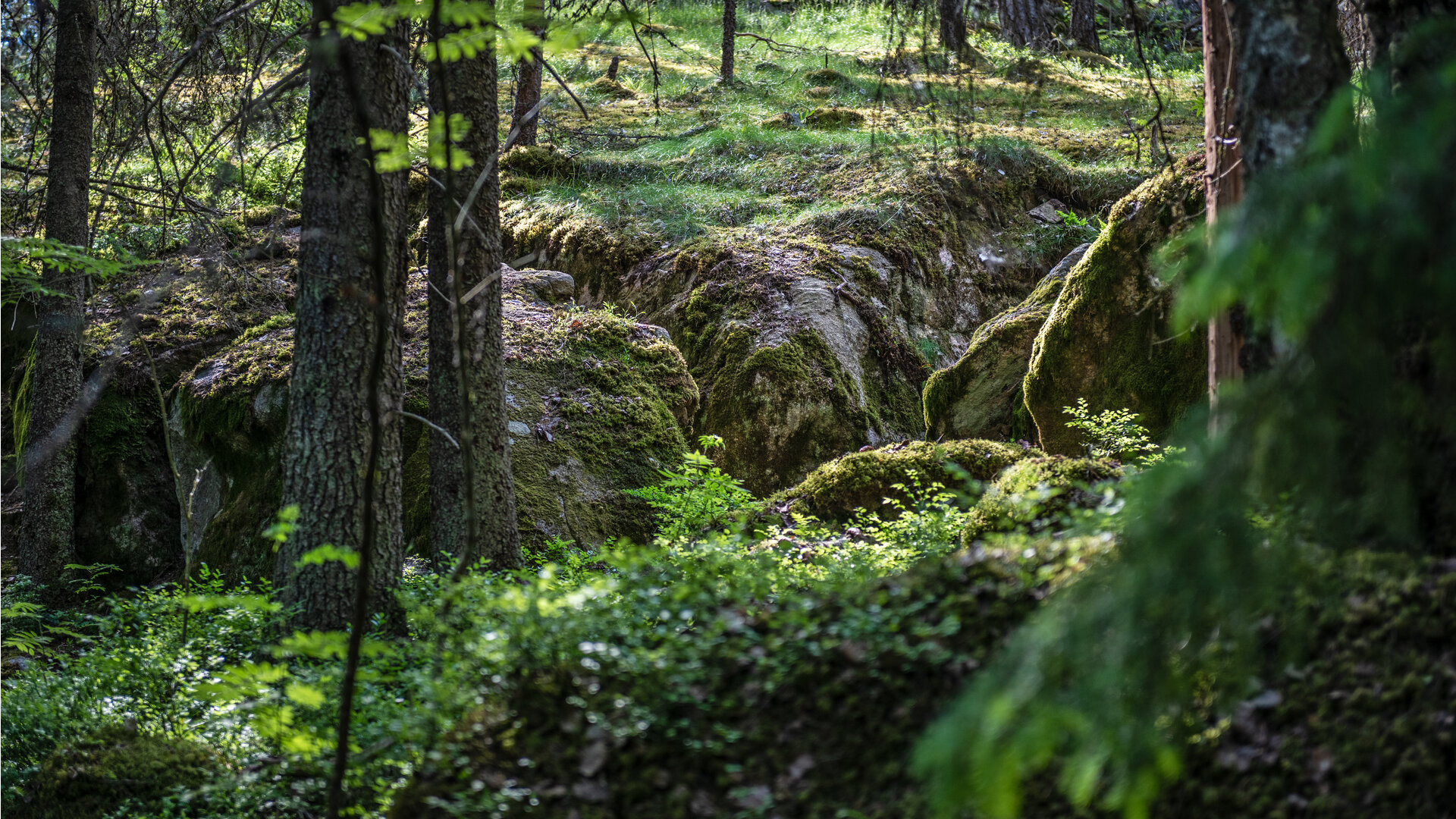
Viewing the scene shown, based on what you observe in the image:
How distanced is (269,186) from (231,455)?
247 inches

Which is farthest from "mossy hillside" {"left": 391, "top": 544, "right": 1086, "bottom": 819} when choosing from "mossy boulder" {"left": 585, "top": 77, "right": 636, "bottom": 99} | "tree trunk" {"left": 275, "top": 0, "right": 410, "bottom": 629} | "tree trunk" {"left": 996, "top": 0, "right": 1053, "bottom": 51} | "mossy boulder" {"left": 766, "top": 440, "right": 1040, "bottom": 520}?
"mossy boulder" {"left": 585, "top": 77, "right": 636, "bottom": 99}

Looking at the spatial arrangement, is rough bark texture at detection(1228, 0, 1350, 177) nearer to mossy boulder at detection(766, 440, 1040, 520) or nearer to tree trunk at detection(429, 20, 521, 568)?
mossy boulder at detection(766, 440, 1040, 520)

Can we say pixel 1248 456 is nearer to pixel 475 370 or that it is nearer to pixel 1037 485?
pixel 1037 485

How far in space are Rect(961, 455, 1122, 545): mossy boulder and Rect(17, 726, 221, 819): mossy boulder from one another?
374cm

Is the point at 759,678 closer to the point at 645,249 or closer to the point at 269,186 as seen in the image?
the point at 645,249

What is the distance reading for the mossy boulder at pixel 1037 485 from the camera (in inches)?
170

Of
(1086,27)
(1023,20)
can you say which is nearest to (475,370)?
(1086,27)

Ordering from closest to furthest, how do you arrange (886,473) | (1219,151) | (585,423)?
1. (1219,151)
2. (886,473)
3. (585,423)

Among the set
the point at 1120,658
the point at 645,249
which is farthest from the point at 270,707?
the point at 645,249

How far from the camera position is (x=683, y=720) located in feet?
8.84

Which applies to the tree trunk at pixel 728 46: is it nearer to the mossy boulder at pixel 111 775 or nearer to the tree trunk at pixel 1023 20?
the tree trunk at pixel 1023 20

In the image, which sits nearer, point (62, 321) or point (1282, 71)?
point (1282, 71)

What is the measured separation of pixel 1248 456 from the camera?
155 centimetres

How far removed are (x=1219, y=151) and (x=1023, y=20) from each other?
14.4m
